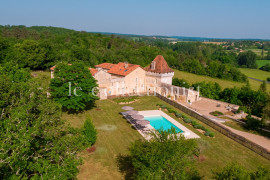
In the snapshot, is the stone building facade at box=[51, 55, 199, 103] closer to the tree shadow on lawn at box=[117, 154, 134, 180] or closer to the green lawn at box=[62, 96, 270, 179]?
the green lawn at box=[62, 96, 270, 179]

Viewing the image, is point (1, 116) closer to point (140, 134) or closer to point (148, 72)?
point (140, 134)

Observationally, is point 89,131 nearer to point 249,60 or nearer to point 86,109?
point 86,109

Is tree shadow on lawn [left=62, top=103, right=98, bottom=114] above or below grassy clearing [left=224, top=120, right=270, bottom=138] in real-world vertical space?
above

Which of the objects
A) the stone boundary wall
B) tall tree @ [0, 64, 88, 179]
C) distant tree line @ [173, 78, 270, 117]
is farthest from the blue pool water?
distant tree line @ [173, 78, 270, 117]

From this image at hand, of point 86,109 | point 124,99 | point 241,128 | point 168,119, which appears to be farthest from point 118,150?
point 241,128

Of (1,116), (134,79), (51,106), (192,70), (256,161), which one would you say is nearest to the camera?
(1,116)

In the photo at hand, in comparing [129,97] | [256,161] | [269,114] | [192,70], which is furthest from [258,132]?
[192,70]
